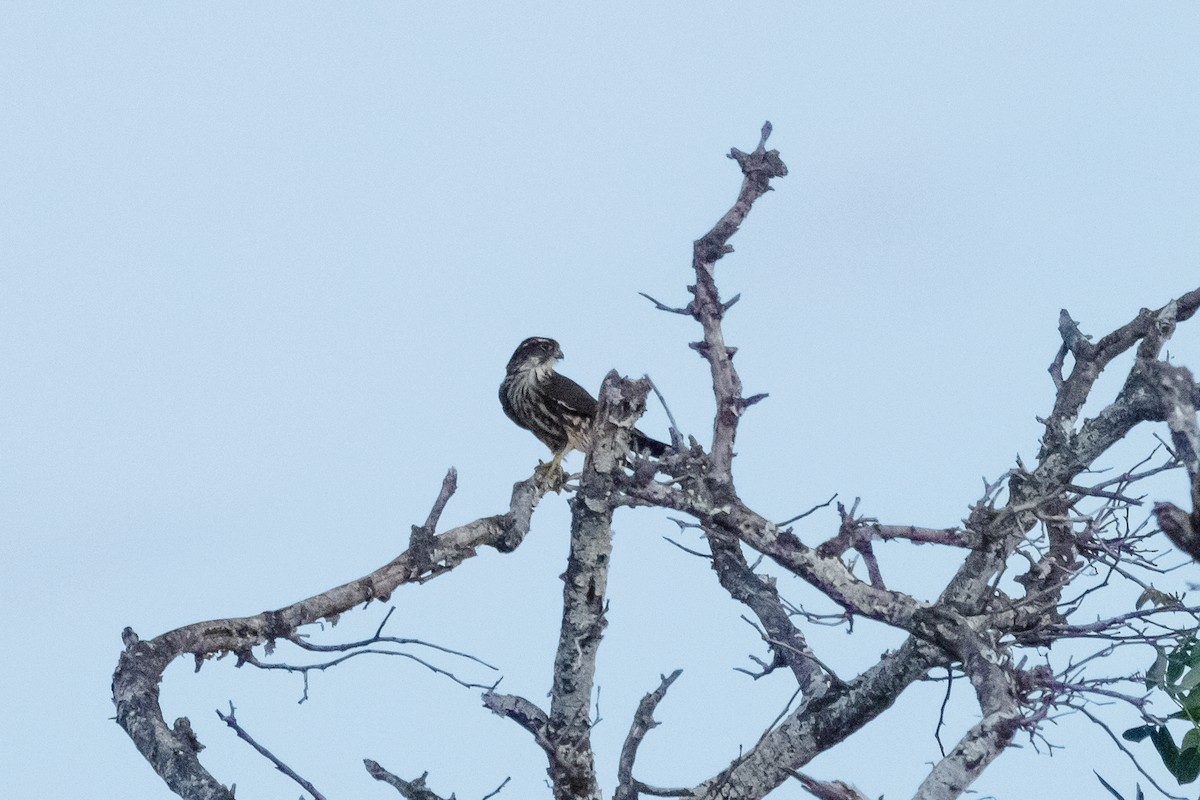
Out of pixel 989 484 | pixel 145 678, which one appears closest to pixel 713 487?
pixel 989 484

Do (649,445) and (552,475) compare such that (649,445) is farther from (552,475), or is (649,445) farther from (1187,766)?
(1187,766)

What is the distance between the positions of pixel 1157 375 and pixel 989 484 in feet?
4.35

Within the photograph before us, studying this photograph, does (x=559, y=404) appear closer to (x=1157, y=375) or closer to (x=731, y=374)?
(x=731, y=374)

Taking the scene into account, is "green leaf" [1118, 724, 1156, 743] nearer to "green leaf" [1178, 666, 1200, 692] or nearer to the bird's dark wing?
"green leaf" [1178, 666, 1200, 692]

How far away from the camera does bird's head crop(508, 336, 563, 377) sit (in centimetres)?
976

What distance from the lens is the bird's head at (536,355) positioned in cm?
976

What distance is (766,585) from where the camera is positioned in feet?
20.6

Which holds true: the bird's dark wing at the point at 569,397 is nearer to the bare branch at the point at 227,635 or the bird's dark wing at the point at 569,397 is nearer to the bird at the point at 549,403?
the bird at the point at 549,403

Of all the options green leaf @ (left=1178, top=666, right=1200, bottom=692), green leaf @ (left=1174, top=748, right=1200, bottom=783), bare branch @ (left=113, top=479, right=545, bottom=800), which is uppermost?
bare branch @ (left=113, top=479, right=545, bottom=800)

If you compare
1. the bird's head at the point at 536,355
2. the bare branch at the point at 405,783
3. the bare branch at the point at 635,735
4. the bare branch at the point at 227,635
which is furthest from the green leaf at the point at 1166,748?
the bird's head at the point at 536,355

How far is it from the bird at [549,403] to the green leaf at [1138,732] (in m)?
3.59

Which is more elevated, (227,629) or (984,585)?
(227,629)

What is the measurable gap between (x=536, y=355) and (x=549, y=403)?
719mm

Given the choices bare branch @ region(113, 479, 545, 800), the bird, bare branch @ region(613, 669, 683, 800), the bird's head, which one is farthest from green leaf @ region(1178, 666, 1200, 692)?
the bird's head
